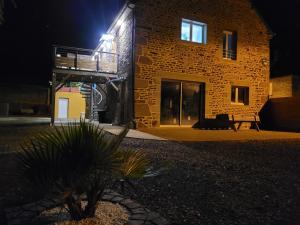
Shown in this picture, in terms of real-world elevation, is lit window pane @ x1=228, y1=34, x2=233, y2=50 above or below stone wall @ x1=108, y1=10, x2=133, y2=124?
above

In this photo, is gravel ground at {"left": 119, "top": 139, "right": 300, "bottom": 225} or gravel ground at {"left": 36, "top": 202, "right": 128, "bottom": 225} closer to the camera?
gravel ground at {"left": 36, "top": 202, "right": 128, "bottom": 225}

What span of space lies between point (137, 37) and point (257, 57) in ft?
23.5

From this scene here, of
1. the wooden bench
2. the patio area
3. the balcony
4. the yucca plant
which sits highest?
the balcony

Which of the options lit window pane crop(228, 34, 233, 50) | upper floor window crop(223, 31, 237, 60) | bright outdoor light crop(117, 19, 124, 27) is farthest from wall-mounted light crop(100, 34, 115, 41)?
lit window pane crop(228, 34, 233, 50)

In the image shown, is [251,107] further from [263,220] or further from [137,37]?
[263,220]

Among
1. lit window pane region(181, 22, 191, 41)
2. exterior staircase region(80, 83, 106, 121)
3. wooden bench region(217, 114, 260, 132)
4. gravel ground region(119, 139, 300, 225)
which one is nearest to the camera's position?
gravel ground region(119, 139, 300, 225)

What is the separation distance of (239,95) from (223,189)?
1249cm

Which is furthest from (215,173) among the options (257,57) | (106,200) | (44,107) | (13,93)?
(13,93)

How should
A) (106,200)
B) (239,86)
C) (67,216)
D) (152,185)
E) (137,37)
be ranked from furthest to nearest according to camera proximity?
(239,86), (137,37), (152,185), (106,200), (67,216)

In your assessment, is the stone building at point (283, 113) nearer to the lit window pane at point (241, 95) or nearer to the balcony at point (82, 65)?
the lit window pane at point (241, 95)

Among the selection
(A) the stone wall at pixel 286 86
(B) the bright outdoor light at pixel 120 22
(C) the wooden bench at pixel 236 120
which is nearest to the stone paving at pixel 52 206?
(C) the wooden bench at pixel 236 120

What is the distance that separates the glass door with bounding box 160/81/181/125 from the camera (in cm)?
1317

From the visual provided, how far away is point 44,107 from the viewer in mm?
31688

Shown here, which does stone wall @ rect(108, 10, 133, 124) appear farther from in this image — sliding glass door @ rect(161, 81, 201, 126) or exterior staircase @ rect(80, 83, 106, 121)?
exterior staircase @ rect(80, 83, 106, 121)
